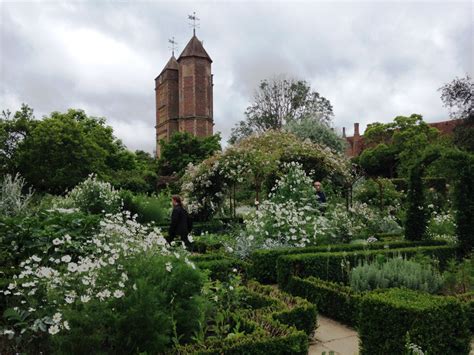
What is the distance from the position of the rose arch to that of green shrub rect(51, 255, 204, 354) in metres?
9.38

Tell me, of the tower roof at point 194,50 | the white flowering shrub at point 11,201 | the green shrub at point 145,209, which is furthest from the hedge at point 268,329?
the tower roof at point 194,50

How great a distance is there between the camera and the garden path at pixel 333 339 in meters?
4.56

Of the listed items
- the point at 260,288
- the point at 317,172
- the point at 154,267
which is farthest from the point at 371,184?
the point at 154,267

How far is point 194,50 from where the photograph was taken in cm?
4872

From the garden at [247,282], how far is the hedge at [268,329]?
1 cm

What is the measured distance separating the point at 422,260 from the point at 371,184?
9637mm

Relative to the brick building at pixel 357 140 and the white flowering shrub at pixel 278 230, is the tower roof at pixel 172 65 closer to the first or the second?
the brick building at pixel 357 140

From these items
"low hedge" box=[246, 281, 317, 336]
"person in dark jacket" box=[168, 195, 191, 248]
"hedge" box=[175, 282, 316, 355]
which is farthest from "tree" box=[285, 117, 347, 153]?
"hedge" box=[175, 282, 316, 355]

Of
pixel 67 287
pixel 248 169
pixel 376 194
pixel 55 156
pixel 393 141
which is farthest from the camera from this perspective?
pixel 393 141

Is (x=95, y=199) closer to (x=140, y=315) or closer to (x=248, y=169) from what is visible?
(x=248, y=169)

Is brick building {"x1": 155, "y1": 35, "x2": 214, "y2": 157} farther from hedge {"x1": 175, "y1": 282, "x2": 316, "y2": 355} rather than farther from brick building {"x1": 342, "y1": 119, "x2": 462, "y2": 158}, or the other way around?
hedge {"x1": 175, "y1": 282, "x2": 316, "y2": 355}

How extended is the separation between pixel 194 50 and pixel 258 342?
48157 mm

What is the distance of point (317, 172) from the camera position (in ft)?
47.8

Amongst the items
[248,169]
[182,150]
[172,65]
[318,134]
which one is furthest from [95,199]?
[172,65]
